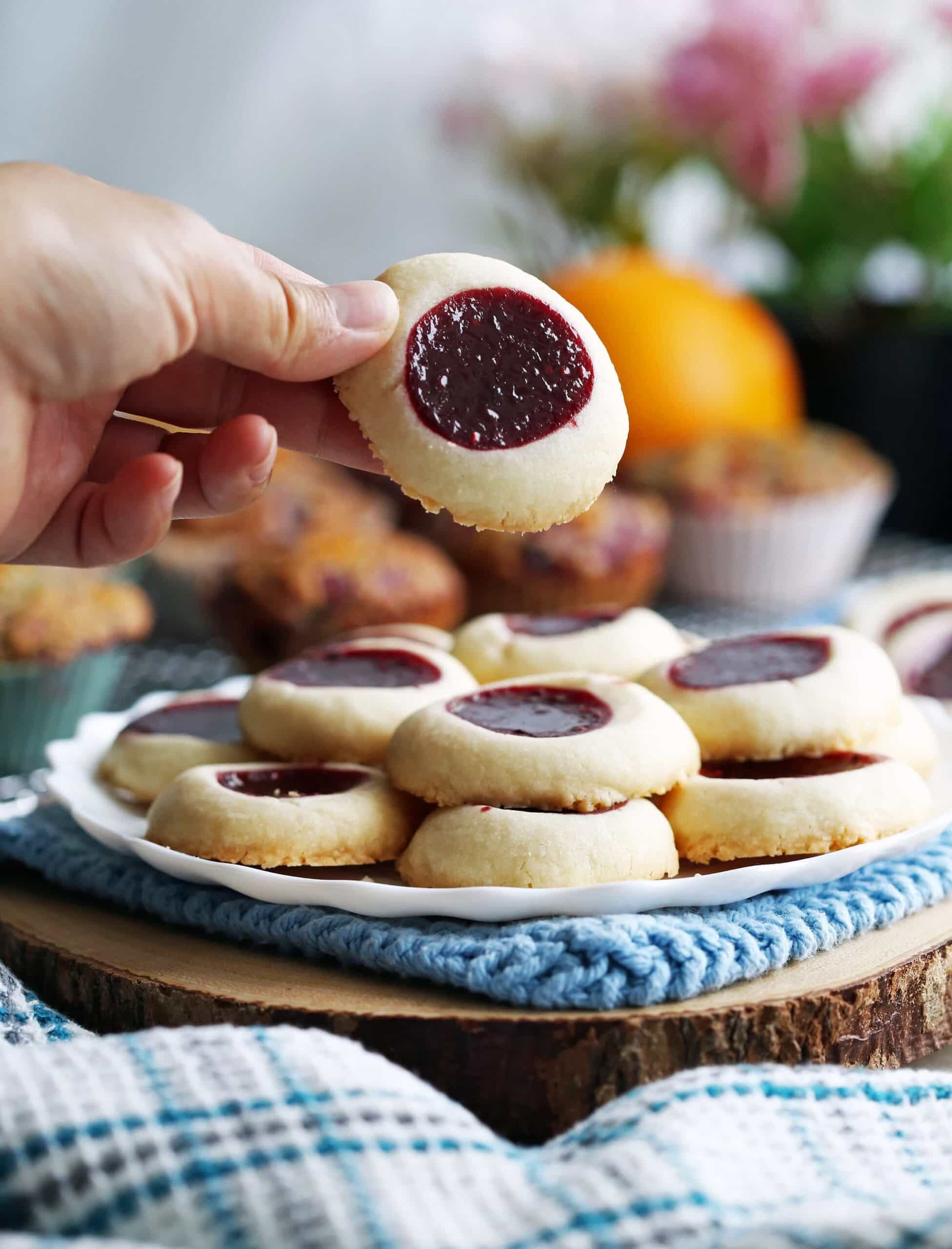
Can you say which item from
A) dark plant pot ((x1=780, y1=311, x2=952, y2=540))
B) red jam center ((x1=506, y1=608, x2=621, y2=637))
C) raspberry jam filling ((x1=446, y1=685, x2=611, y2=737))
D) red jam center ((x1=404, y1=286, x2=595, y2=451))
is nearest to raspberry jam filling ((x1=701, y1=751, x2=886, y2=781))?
raspberry jam filling ((x1=446, y1=685, x2=611, y2=737))

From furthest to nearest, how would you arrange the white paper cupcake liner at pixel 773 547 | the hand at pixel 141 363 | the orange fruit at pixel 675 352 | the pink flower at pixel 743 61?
the orange fruit at pixel 675 352 < the pink flower at pixel 743 61 < the white paper cupcake liner at pixel 773 547 < the hand at pixel 141 363

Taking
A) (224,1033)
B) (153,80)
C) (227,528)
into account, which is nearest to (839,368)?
(227,528)

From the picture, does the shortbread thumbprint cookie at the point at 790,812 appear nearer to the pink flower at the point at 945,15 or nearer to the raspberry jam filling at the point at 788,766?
the raspberry jam filling at the point at 788,766

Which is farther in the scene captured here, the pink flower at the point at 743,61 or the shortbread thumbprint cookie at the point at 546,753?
the pink flower at the point at 743,61

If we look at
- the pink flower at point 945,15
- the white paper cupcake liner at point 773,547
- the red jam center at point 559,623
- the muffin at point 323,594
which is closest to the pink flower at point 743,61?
the pink flower at point 945,15

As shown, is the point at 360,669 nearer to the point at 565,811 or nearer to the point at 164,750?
the point at 164,750

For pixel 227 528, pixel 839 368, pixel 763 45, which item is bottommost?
pixel 227 528

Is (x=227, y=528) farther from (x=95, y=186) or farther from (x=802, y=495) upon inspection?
(x=95, y=186)

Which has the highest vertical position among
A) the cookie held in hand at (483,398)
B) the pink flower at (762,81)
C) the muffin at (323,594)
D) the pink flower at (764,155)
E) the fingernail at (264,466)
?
the pink flower at (762,81)
